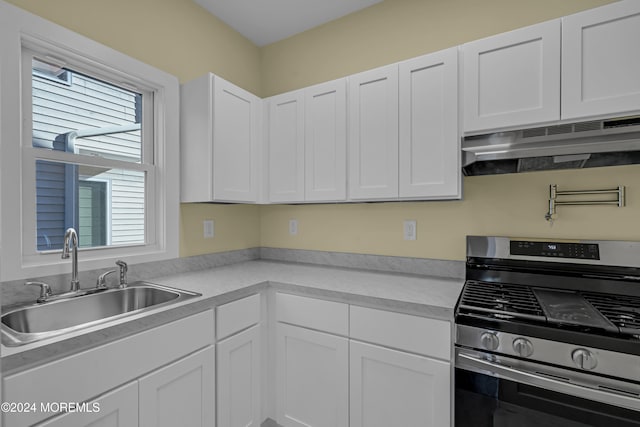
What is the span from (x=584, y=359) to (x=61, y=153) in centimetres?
237

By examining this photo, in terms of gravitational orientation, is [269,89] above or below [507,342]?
above

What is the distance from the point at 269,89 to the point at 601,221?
248 centimetres

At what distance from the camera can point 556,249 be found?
1597 millimetres

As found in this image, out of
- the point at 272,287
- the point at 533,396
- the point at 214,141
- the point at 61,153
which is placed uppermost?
the point at 214,141

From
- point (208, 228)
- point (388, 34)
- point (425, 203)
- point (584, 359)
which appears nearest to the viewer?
point (584, 359)

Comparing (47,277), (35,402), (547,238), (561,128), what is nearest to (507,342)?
(547,238)

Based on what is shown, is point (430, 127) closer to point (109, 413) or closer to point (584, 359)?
point (584, 359)

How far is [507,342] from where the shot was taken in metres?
1.17

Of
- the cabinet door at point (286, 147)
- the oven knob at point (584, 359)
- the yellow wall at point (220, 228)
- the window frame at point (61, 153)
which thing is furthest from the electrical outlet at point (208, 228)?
the oven knob at point (584, 359)

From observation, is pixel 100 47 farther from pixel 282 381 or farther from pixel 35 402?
pixel 282 381

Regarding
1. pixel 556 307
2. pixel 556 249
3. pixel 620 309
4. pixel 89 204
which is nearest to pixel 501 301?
pixel 556 307

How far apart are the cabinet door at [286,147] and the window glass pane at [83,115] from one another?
2.80 feet

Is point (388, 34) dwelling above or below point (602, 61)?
above

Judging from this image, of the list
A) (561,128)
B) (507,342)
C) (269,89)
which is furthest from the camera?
(269,89)
